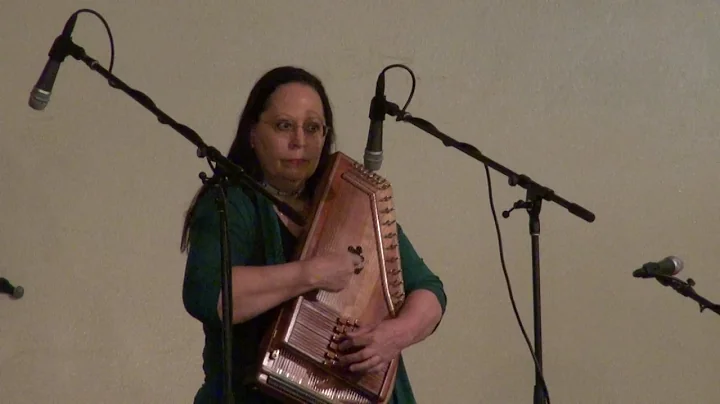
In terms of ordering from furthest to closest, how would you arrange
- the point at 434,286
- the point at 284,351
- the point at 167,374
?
1. the point at 167,374
2. the point at 434,286
3. the point at 284,351

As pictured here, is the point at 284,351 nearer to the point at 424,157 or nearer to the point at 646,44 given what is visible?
the point at 424,157

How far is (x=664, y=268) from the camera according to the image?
177cm

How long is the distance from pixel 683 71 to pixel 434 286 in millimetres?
1550

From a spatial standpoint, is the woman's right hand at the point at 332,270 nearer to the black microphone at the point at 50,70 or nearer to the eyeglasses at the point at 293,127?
the eyeglasses at the point at 293,127

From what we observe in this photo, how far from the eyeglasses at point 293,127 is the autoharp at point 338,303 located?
8cm

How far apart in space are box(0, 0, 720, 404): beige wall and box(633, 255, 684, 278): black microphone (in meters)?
0.99

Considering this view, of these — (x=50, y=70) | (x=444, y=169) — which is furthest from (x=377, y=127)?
(x=444, y=169)

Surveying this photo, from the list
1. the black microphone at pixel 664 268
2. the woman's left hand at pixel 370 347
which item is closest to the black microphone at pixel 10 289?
the woman's left hand at pixel 370 347

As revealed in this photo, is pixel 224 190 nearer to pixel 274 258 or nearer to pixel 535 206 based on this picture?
pixel 274 258

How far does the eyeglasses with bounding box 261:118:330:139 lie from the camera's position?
178 cm

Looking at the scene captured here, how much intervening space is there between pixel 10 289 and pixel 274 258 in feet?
3.84

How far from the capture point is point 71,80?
2.61m

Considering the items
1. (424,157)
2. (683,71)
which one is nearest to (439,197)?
(424,157)

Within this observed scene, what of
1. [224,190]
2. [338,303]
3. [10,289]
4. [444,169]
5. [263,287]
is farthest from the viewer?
[444,169]
